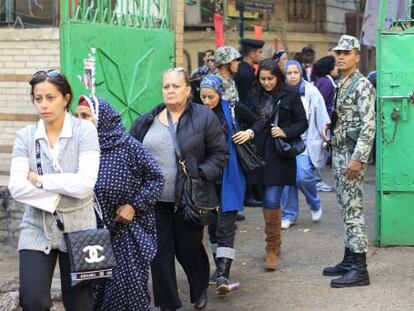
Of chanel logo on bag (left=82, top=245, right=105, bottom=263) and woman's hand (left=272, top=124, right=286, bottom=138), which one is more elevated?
woman's hand (left=272, top=124, right=286, bottom=138)

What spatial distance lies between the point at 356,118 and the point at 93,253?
2.65m

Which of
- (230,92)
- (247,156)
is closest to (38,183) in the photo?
(247,156)

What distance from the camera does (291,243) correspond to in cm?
799

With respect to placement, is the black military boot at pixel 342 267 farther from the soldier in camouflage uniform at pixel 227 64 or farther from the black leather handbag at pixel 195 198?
the soldier in camouflage uniform at pixel 227 64

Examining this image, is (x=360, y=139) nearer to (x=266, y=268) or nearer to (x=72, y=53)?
(x=266, y=268)

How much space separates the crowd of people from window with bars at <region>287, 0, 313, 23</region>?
15600 millimetres

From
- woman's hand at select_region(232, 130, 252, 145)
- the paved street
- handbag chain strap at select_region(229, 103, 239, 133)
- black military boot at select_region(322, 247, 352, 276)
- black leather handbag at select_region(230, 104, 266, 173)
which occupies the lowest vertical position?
the paved street

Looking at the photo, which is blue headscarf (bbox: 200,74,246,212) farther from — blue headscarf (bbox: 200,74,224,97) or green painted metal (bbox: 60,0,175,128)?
green painted metal (bbox: 60,0,175,128)

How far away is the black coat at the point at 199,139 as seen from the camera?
5531 mm

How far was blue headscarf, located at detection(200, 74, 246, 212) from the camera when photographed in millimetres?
6301

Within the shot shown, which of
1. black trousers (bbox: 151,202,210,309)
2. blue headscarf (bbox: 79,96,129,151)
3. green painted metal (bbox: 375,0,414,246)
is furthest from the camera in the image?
green painted metal (bbox: 375,0,414,246)

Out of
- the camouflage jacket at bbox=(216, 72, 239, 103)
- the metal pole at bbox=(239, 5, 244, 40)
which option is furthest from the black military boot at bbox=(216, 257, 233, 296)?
the metal pole at bbox=(239, 5, 244, 40)

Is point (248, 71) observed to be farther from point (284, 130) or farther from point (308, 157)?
point (284, 130)

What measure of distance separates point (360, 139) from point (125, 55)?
10.8ft
